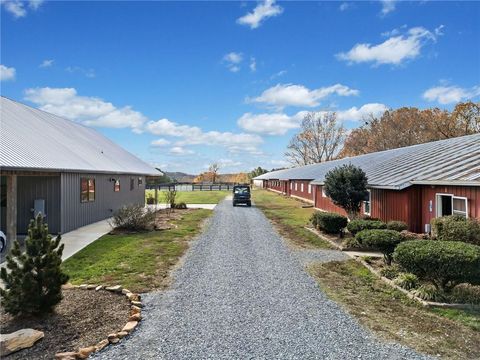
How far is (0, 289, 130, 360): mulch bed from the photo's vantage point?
4939 mm

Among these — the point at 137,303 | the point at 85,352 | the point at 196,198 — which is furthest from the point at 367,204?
the point at 196,198

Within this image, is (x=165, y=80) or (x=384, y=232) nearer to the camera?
(x=384, y=232)

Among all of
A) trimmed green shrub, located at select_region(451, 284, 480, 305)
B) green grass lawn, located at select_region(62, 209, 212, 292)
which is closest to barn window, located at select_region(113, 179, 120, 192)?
green grass lawn, located at select_region(62, 209, 212, 292)

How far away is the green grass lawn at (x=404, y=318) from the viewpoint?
5.07 meters

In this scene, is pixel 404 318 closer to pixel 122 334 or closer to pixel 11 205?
pixel 122 334

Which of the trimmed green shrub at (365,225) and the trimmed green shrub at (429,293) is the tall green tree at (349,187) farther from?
the trimmed green shrub at (429,293)

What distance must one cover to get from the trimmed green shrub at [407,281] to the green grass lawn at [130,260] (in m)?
5.32

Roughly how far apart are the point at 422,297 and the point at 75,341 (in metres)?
6.37

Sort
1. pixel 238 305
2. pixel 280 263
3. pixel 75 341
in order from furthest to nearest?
1. pixel 280 263
2. pixel 238 305
3. pixel 75 341

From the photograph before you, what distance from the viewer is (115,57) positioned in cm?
1606

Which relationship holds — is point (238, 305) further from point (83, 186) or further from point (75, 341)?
point (83, 186)

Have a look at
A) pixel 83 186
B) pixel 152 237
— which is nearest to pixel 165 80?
pixel 83 186

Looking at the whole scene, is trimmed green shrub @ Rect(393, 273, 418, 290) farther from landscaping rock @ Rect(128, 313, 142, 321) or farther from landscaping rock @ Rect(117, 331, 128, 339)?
landscaping rock @ Rect(117, 331, 128, 339)

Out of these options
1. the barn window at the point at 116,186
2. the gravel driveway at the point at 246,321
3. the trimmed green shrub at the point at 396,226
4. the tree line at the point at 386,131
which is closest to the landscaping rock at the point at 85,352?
the gravel driveway at the point at 246,321
